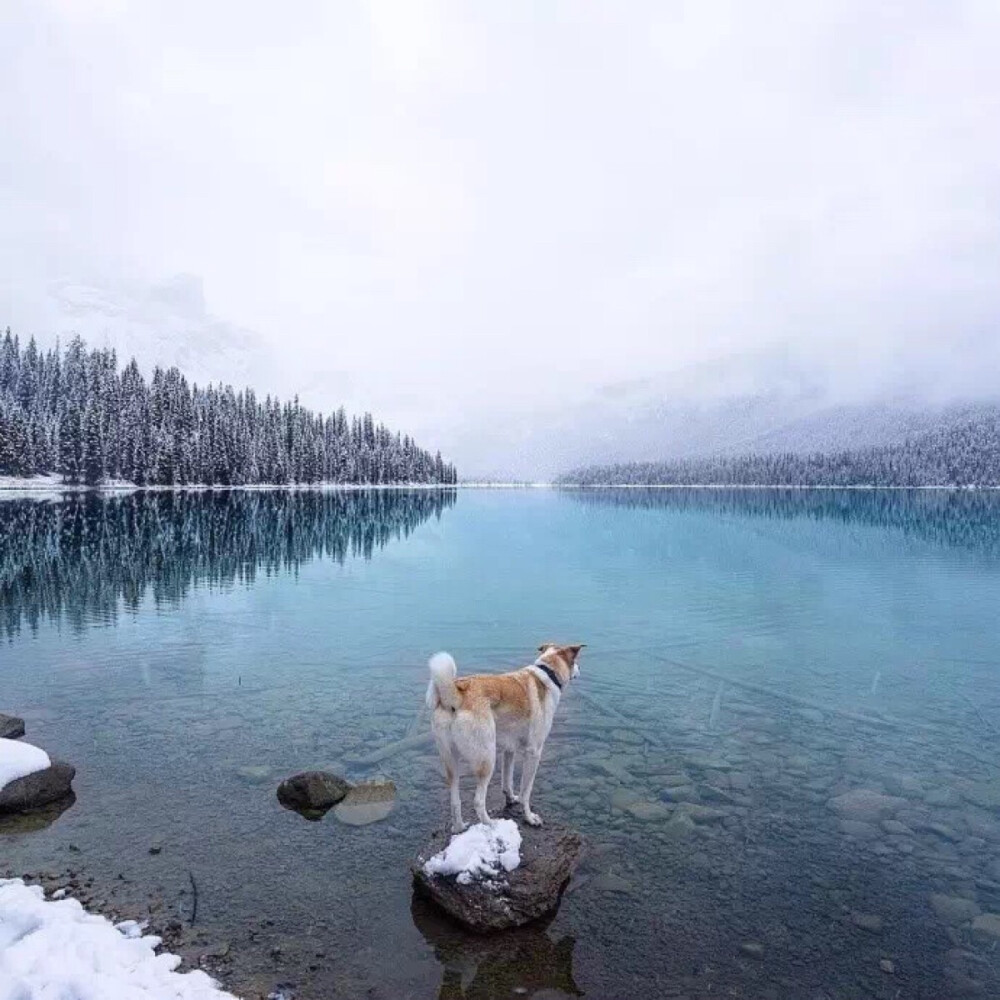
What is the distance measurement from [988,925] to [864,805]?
3113 mm

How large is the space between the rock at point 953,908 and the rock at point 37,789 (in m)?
13.2

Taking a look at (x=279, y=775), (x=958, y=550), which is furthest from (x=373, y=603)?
(x=958, y=550)

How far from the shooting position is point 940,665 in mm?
21625

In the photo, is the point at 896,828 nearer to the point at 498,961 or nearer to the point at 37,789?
the point at 498,961

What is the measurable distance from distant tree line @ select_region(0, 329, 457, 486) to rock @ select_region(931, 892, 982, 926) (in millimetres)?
123837

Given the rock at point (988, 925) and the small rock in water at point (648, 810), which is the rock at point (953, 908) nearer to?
the rock at point (988, 925)

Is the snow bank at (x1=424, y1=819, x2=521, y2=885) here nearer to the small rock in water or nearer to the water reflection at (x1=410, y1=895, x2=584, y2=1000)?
the water reflection at (x1=410, y1=895, x2=584, y2=1000)

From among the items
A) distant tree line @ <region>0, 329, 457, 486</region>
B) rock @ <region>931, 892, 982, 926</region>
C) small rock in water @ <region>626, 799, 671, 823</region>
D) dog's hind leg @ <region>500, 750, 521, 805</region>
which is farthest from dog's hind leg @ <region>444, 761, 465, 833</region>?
distant tree line @ <region>0, 329, 457, 486</region>

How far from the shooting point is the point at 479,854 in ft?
28.0

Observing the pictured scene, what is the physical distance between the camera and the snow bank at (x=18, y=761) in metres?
10.7

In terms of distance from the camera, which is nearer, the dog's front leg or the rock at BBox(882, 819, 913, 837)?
the dog's front leg

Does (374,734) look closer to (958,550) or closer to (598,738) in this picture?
(598,738)

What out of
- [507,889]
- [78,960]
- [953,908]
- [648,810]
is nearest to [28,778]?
[78,960]

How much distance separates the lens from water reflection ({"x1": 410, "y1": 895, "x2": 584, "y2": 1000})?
23.9 feet
